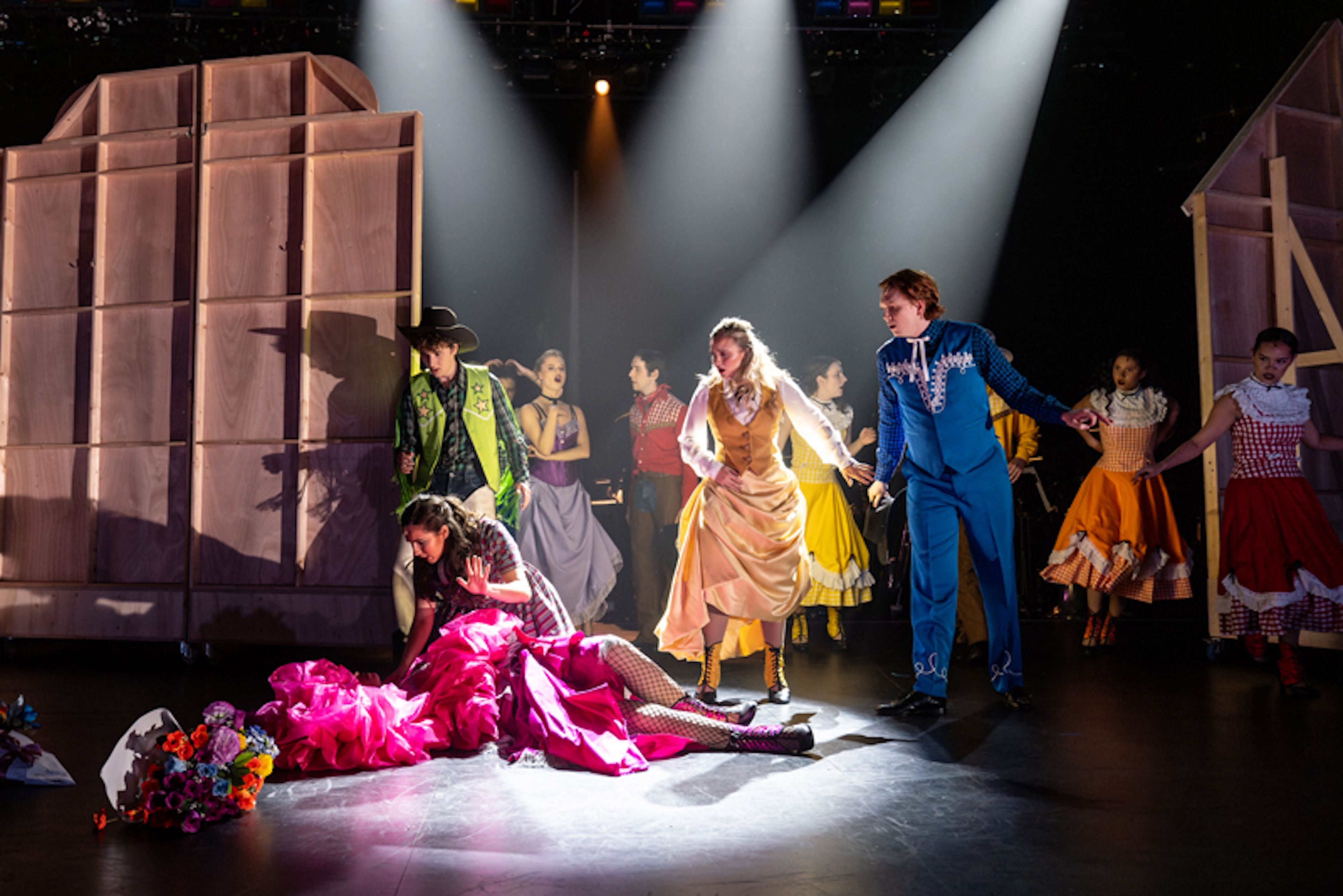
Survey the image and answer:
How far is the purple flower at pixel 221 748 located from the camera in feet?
8.41

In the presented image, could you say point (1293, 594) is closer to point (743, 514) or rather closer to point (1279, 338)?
point (1279, 338)

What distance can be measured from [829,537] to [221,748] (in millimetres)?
3936

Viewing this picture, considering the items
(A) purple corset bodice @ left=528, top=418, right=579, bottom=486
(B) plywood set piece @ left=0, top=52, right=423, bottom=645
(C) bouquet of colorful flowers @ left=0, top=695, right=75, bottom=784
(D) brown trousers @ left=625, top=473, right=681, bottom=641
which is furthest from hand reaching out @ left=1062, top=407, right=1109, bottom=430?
(C) bouquet of colorful flowers @ left=0, top=695, right=75, bottom=784

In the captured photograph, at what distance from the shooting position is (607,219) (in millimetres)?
8414

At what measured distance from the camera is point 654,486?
20.9 feet

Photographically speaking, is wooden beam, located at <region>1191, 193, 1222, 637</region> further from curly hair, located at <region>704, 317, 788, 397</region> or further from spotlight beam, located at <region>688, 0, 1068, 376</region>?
spotlight beam, located at <region>688, 0, 1068, 376</region>

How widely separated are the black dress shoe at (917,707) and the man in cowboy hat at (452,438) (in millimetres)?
2047

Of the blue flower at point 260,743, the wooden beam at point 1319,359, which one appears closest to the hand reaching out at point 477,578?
the blue flower at point 260,743

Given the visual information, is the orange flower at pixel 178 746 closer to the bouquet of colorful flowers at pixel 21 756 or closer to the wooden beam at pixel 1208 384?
the bouquet of colorful flowers at pixel 21 756

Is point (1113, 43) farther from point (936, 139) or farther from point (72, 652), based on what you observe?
point (72, 652)

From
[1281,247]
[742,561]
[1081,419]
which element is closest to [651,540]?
[742,561]

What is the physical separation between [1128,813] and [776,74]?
6.76m

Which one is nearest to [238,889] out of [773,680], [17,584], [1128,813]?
[1128,813]

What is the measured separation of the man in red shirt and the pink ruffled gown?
2.93m
